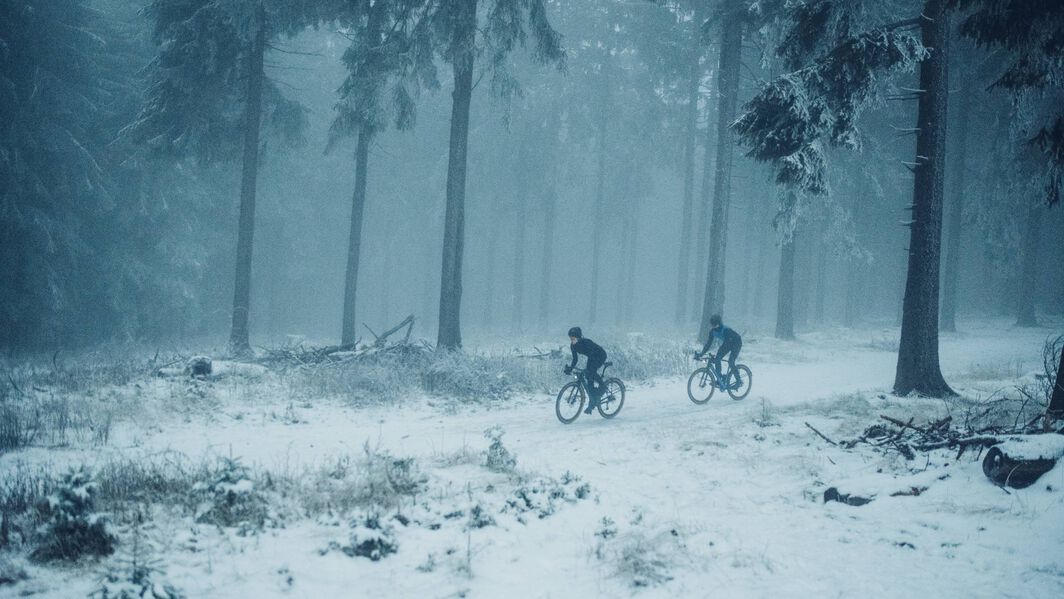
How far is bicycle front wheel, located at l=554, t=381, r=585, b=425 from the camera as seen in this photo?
1003 cm

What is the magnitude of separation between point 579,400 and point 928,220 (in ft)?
24.0

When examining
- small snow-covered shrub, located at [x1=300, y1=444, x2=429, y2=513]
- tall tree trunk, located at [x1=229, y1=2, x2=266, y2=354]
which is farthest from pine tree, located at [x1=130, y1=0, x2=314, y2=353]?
small snow-covered shrub, located at [x1=300, y1=444, x2=429, y2=513]

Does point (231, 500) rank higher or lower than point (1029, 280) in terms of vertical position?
lower

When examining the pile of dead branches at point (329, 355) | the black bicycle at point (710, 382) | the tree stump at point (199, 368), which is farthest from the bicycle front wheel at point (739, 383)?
the tree stump at point (199, 368)

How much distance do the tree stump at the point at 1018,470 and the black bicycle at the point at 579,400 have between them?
5.71m

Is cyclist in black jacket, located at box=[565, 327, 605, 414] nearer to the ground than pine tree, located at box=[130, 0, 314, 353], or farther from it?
nearer to the ground

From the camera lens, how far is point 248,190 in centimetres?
1672

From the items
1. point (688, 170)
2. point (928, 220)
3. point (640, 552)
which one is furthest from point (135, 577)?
point (688, 170)

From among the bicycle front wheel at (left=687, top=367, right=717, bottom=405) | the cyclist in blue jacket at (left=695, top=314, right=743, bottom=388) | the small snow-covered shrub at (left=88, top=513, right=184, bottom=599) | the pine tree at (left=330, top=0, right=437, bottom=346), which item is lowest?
the small snow-covered shrub at (left=88, top=513, right=184, bottom=599)

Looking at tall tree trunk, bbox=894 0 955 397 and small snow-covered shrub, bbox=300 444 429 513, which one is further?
tall tree trunk, bbox=894 0 955 397

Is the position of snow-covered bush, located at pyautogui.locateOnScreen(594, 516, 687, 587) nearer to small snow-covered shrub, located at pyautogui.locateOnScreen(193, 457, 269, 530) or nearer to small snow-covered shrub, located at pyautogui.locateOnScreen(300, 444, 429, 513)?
small snow-covered shrub, located at pyautogui.locateOnScreen(300, 444, 429, 513)

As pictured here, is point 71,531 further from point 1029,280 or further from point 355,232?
point 1029,280

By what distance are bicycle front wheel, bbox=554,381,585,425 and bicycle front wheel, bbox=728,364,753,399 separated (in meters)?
3.77

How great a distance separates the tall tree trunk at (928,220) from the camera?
10062mm
